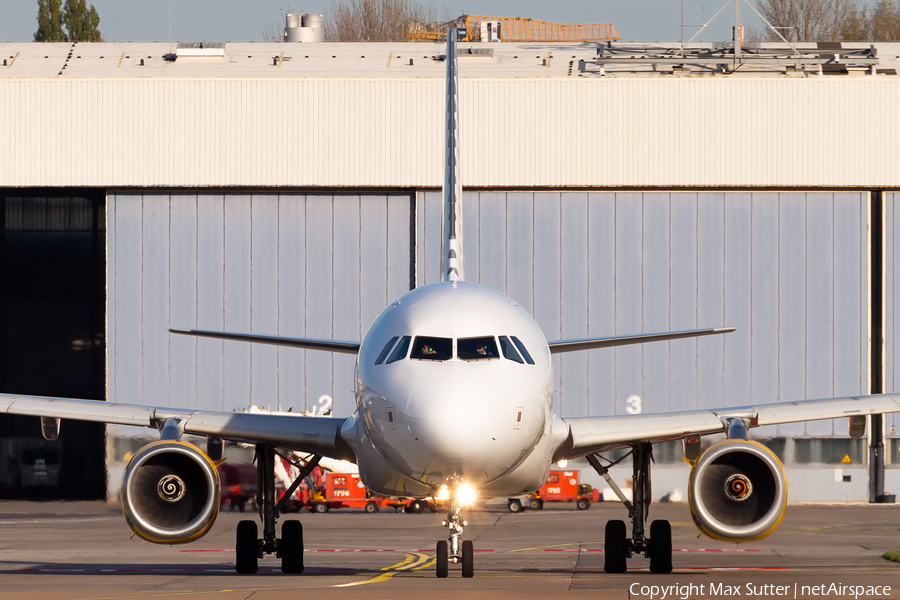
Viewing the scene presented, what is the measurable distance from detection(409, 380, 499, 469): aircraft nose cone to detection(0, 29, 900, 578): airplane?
17 millimetres

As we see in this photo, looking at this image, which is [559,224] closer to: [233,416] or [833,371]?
[833,371]

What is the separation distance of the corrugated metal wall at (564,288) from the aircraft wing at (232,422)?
2300 cm

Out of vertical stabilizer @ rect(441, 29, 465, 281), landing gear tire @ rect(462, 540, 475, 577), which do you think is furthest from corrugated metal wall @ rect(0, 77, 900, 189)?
landing gear tire @ rect(462, 540, 475, 577)

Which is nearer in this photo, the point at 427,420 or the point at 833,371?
the point at 427,420

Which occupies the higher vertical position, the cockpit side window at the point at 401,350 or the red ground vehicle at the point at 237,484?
the cockpit side window at the point at 401,350

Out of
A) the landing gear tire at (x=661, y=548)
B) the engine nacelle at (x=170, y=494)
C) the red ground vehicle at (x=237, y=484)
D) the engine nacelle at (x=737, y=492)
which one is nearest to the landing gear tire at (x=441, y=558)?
the engine nacelle at (x=170, y=494)

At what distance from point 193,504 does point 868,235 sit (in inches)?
1272

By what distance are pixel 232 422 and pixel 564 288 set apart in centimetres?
2521

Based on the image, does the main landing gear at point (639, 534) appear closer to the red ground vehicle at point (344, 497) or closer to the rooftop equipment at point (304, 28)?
the red ground vehicle at point (344, 497)

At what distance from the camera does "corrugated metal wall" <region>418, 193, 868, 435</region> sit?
4416 centimetres

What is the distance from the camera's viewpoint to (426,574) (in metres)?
21.7

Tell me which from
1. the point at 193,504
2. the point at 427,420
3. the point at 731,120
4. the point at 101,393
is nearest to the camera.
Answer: the point at 427,420

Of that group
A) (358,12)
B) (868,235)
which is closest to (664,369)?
(868,235)

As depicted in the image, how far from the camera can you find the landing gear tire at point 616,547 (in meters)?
21.8
